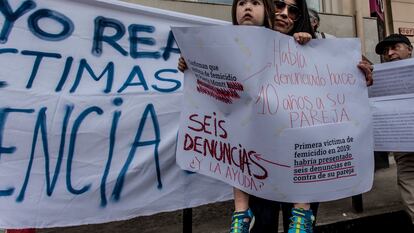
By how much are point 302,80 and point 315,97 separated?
4.0 inches

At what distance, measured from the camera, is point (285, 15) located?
7.32ft

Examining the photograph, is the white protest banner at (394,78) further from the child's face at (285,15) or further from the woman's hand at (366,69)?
the child's face at (285,15)

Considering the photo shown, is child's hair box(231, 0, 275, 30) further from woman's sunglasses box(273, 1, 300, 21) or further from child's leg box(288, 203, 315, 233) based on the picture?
child's leg box(288, 203, 315, 233)

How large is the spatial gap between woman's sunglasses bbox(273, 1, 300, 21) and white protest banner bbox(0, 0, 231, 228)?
0.79 metres

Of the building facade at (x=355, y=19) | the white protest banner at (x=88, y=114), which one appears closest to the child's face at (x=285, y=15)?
the white protest banner at (x=88, y=114)

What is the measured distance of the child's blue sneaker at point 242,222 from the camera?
6.31ft

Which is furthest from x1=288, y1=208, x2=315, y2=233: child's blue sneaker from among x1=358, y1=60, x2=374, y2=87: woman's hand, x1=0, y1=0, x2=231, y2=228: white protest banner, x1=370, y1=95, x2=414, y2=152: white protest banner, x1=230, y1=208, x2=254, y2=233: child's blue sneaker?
x1=370, y1=95, x2=414, y2=152: white protest banner

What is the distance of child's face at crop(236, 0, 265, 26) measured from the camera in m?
2.08

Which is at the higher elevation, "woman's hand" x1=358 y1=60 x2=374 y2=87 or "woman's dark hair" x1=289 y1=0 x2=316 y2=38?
"woman's dark hair" x1=289 y1=0 x2=316 y2=38

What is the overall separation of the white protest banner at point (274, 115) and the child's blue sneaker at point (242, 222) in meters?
0.11

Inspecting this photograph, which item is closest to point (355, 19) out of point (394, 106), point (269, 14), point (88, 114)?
point (394, 106)

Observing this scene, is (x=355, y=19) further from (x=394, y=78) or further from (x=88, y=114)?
(x=88, y=114)

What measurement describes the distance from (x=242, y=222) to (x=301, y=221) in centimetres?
26

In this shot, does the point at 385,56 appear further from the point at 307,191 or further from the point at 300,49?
the point at 307,191
